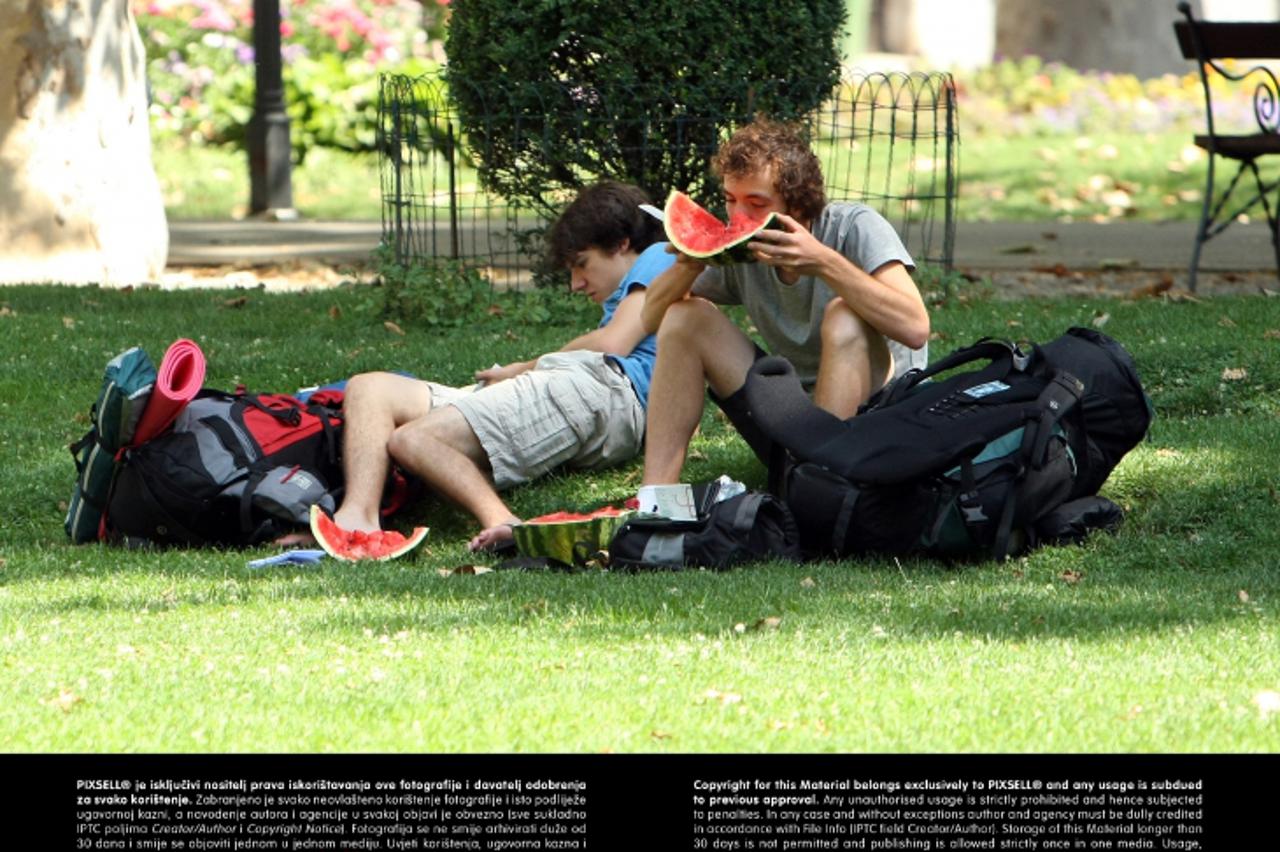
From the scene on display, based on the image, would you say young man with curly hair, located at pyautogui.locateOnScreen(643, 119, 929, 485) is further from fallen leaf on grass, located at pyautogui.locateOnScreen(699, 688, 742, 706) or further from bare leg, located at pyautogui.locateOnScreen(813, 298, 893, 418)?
fallen leaf on grass, located at pyautogui.locateOnScreen(699, 688, 742, 706)

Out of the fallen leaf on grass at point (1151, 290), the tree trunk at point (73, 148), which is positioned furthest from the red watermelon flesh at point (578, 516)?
the tree trunk at point (73, 148)

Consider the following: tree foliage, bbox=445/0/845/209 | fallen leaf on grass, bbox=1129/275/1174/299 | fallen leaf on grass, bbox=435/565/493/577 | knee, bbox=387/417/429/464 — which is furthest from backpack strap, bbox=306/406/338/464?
fallen leaf on grass, bbox=1129/275/1174/299

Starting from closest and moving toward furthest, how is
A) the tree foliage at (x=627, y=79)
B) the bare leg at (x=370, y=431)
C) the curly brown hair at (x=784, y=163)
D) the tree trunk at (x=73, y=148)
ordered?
the curly brown hair at (x=784, y=163)
the bare leg at (x=370, y=431)
the tree foliage at (x=627, y=79)
the tree trunk at (x=73, y=148)

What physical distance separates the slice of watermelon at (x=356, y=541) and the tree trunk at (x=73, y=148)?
5227 millimetres

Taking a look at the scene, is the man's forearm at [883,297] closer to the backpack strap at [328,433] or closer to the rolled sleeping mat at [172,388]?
the backpack strap at [328,433]

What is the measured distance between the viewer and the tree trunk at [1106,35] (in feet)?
76.8

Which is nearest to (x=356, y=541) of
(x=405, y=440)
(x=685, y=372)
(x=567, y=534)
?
(x=405, y=440)

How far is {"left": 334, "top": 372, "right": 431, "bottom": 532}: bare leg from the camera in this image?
587cm

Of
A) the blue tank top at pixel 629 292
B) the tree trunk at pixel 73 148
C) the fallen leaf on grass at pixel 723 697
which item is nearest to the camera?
the fallen leaf on grass at pixel 723 697

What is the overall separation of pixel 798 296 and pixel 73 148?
5.76 metres

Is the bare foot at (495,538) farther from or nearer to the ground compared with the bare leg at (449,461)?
nearer to the ground

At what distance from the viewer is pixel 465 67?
896cm

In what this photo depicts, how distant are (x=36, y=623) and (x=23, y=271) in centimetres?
597

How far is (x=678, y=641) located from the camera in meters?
4.54
